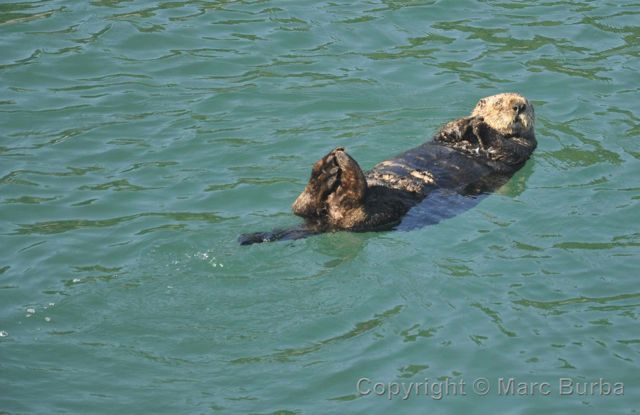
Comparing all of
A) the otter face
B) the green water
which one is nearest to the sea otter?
the otter face

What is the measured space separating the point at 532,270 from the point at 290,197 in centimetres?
206

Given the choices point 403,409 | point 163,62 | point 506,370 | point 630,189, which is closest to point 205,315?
point 403,409

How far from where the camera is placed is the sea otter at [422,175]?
712 centimetres

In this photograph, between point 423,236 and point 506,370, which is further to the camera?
point 423,236

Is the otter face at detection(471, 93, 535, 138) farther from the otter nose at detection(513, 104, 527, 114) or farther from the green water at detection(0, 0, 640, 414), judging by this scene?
the green water at detection(0, 0, 640, 414)

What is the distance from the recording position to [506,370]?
593cm

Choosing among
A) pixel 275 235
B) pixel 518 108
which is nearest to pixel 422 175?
pixel 275 235

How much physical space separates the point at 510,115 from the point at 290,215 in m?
2.45

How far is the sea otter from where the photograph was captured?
7117mm

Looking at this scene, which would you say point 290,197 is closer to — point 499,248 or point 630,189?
point 499,248

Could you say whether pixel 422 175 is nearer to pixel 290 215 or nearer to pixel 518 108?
pixel 290 215

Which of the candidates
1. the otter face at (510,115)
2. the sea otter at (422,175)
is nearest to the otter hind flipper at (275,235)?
the sea otter at (422,175)

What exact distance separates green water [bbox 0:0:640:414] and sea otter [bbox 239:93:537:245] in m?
0.15

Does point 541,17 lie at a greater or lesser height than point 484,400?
greater
